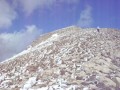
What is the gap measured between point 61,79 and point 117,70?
23.8 feet

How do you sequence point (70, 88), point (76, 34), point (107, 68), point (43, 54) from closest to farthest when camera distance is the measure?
point (70, 88) → point (107, 68) → point (43, 54) → point (76, 34)

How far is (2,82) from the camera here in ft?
122

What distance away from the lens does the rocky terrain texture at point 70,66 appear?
33.2 meters

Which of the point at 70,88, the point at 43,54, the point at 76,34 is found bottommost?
the point at 70,88

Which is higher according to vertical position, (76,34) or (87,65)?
(76,34)

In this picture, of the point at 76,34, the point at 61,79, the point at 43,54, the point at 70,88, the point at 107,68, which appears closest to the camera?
the point at 70,88

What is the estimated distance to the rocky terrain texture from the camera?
109ft

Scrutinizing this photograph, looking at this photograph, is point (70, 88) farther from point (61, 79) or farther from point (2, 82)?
point (2, 82)

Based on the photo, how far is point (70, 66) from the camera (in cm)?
3691

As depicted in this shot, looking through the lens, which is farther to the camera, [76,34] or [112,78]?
[76,34]

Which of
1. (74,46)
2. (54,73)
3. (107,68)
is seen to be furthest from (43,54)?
(107,68)

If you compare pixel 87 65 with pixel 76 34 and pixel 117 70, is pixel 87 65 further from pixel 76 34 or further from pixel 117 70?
pixel 76 34

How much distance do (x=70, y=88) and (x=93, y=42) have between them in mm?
14666

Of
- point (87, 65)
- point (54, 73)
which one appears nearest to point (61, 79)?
point (54, 73)
